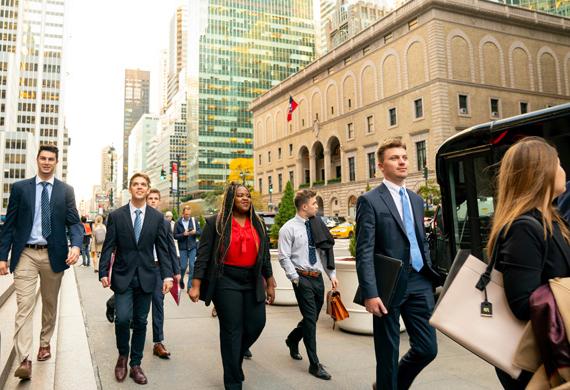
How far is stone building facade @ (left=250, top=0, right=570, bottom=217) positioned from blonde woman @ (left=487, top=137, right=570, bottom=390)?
40744 mm

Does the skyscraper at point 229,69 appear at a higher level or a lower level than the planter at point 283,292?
higher

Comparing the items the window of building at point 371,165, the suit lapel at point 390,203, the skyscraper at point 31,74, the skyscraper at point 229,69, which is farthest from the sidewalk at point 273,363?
the skyscraper at point 229,69

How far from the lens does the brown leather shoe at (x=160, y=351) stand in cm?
553

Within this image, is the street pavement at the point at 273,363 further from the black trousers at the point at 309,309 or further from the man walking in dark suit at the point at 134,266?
the man walking in dark suit at the point at 134,266

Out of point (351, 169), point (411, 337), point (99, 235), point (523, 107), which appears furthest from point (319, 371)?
point (351, 169)

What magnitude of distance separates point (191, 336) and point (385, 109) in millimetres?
44848

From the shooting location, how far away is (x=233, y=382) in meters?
4.00

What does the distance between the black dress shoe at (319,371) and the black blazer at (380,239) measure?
1.65 m

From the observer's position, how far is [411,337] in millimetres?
3527

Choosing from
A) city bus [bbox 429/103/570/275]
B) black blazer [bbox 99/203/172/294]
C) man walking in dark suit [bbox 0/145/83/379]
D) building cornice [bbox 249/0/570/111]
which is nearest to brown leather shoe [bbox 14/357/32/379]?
man walking in dark suit [bbox 0/145/83/379]

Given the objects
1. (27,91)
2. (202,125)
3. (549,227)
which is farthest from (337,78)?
(27,91)

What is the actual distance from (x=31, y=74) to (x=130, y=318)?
135813 mm

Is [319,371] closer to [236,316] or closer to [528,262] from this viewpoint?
Answer: [236,316]

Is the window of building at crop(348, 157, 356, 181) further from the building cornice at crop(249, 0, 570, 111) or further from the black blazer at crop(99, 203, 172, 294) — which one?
the black blazer at crop(99, 203, 172, 294)
